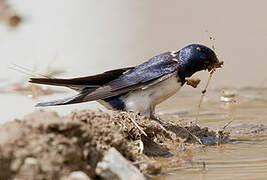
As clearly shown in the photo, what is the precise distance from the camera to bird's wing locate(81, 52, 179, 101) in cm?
630

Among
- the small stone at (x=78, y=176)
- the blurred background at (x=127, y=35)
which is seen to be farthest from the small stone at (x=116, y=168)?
the blurred background at (x=127, y=35)

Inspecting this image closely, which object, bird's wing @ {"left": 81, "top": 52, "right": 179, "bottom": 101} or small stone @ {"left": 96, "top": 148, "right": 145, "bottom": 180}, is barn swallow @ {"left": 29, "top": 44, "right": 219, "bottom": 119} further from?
small stone @ {"left": 96, "top": 148, "right": 145, "bottom": 180}

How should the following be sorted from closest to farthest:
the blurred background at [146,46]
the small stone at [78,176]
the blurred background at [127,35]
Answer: the small stone at [78,176]
the blurred background at [146,46]
the blurred background at [127,35]

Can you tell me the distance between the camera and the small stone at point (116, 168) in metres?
4.09

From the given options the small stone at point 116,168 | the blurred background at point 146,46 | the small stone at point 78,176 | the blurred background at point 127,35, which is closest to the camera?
the small stone at point 78,176

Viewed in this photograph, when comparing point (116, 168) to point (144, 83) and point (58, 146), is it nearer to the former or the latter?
point (58, 146)

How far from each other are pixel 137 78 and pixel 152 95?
0.78 feet

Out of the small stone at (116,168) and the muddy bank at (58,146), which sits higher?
the muddy bank at (58,146)

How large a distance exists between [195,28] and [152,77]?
257 inches

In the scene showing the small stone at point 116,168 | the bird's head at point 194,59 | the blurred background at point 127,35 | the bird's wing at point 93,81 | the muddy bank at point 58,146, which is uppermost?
the blurred background at point 127,35

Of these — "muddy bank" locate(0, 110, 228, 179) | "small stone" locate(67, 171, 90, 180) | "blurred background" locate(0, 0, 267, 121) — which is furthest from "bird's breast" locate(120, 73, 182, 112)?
"blurred background" locate(0, 0, 267, 121)

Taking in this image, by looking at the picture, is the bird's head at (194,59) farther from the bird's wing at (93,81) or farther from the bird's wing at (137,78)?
the bird's wing at (93,81)

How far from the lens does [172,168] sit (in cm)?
502

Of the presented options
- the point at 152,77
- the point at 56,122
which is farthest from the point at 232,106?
the point at 56,122
